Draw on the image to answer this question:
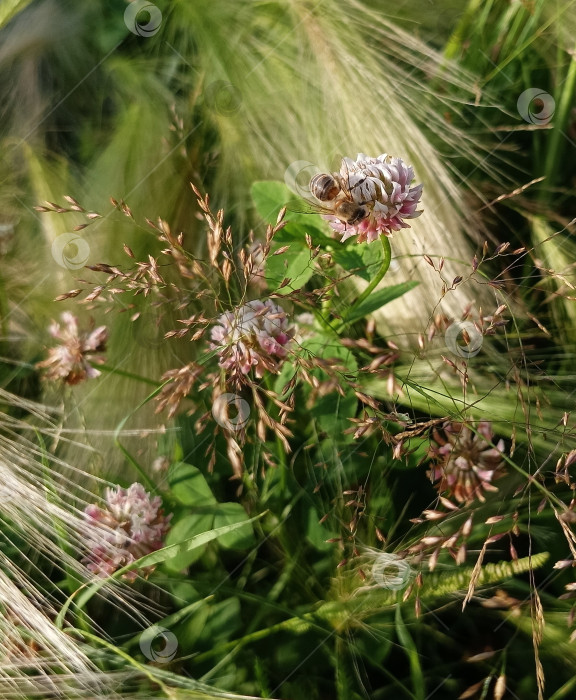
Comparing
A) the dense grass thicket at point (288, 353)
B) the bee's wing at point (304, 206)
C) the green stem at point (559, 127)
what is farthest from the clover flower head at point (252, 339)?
the green stem at point (559, 127)

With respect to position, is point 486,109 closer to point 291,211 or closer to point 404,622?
point 291,211

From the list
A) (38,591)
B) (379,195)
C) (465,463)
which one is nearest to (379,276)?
(379,195)

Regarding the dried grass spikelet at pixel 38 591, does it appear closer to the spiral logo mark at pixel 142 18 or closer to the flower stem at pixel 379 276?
the flower stem at pixel 379 276

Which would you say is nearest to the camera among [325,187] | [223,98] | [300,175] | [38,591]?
[325,187]

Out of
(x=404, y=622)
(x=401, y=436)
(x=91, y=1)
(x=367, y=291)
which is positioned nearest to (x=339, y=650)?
(x=404, y=622)

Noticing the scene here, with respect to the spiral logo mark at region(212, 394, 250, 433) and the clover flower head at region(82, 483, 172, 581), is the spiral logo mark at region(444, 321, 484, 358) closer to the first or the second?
the spiral logo mark at region(212, 394, 250, 433)

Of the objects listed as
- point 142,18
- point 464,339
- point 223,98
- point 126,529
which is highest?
point 142,18

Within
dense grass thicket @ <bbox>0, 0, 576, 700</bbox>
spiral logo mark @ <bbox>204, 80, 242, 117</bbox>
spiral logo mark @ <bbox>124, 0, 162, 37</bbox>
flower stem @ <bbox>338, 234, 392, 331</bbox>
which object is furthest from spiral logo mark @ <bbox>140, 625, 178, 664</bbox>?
spiral logo mark @ <bbox>124, 0, 162, 37</bbox>

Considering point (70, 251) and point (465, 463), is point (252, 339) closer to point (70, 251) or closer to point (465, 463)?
point (465, 463)
